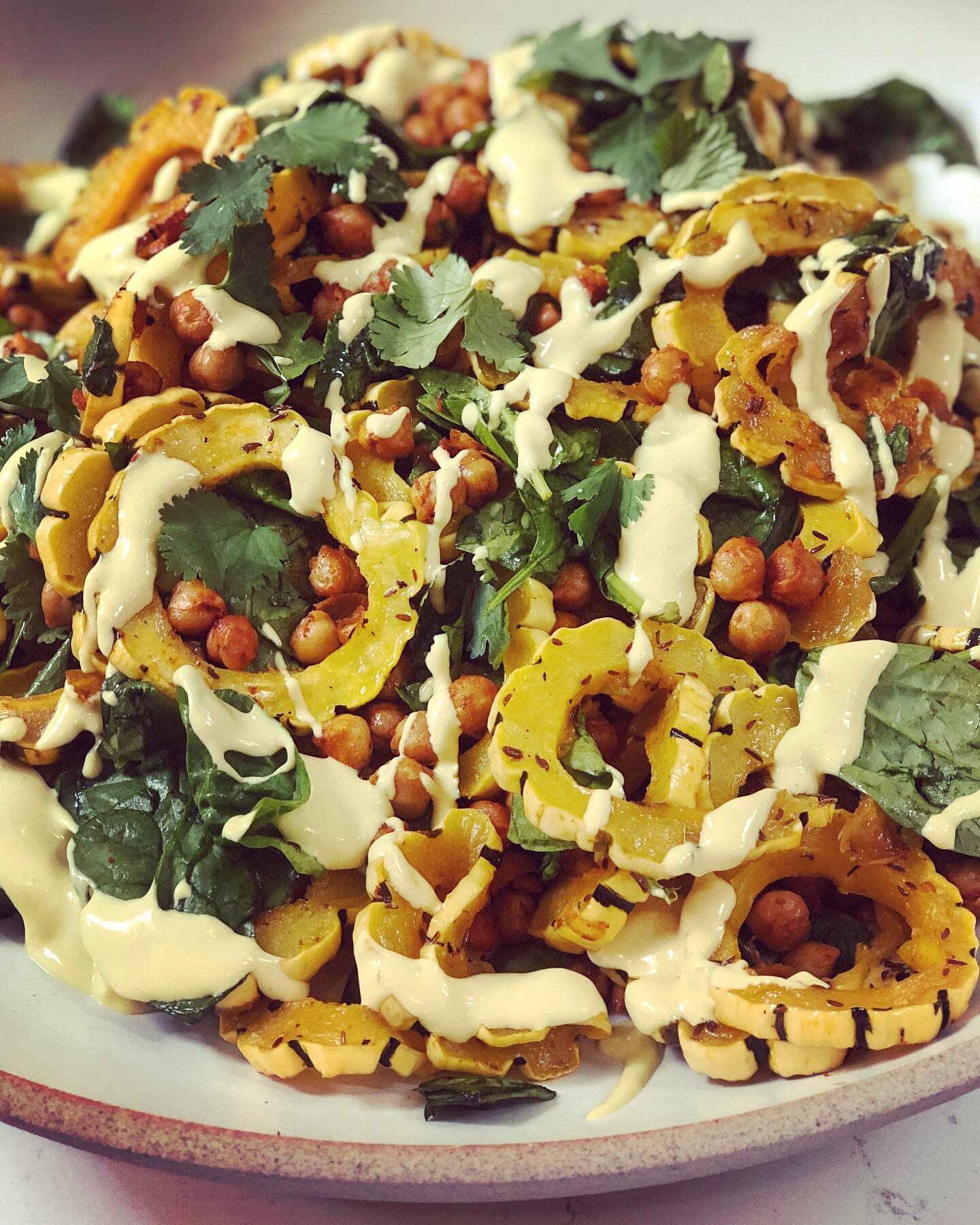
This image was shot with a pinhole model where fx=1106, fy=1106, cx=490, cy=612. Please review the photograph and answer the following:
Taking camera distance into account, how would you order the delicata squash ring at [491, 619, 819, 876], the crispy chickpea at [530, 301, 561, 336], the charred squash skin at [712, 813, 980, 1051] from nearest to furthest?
the charred squash skin at [712, 813, 980, 1051], the delicata squash ring at [491, 619, 819, 876], the crispy chickpea at [530, 301, 561, 336]

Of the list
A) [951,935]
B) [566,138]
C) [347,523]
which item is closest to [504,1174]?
[951,935]

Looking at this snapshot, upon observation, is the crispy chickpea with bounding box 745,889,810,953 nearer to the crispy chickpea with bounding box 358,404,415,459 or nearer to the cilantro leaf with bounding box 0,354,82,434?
the crispy chickpea with bounding box 358,404,415,459

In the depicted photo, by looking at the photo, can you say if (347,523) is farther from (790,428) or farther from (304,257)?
(790,428)

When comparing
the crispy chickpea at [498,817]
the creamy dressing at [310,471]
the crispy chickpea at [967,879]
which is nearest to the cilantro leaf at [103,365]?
the creamy dressing at [310,471]

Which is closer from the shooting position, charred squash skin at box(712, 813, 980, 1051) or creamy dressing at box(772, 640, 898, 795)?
charred squash skin at box(712, 813, 980, 1051)

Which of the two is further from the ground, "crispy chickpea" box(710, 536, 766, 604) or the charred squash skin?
"crispy chickpea" box(710, 536, 766, 604)

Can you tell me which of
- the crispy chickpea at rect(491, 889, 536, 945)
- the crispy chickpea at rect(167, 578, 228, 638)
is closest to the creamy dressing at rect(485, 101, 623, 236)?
the crispy chickpea at rect(167, 578, 228, 638)

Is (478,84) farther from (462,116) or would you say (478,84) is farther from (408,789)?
(408,789)
